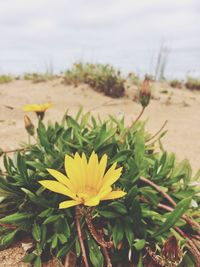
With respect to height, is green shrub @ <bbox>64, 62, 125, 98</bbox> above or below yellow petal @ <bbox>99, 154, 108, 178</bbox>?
below

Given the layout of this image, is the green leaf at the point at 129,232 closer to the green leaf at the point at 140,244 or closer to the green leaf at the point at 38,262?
the green leaf at the point at 140,244

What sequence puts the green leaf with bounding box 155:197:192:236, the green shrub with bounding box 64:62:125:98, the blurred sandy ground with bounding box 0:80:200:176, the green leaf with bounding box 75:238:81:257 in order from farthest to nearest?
the green shrub with bounding box 64:62:125:98 < the blurred sandy ground with bounding box 0:80:200:176 < the green leaf with bounding box 75:238:81:257 < the green leaf with bounding box 155:197:192:236

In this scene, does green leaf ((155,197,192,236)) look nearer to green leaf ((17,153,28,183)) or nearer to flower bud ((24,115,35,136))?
green leaf ((17,153,28,183))

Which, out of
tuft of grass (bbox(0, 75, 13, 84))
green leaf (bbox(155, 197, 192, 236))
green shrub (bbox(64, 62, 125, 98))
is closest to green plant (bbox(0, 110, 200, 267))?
green leaf (bbox(155, 197, 192, 236))

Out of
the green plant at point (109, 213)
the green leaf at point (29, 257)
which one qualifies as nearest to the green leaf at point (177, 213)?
the green plant at point (109, 213)

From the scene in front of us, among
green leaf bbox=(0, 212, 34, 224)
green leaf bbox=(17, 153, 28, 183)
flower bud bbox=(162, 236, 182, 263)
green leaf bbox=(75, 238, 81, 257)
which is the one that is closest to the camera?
flower bud bbox=(162, 236, 182, 263)

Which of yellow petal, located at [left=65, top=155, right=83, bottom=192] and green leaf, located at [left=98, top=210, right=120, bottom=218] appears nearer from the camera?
yellow petal, located at [left=65, top=155, right=83, bottom=192]

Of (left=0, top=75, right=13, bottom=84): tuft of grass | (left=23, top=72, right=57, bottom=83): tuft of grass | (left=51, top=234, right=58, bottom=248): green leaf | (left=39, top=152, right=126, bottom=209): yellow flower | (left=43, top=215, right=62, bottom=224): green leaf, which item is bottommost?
(left=0, top=75, right=13, bottom=84): tuft of grass

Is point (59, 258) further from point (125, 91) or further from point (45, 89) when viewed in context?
point (45, 89)
